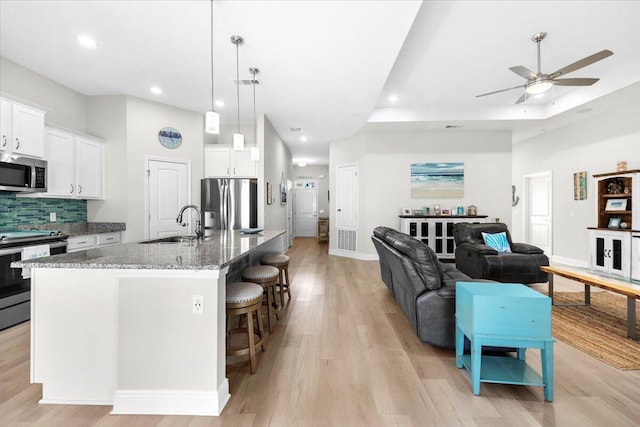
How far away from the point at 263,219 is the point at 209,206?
1.02 m

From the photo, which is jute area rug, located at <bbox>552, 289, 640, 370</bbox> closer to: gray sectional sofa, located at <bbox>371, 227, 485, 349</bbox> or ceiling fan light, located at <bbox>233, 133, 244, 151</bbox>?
gray sectional sofa, located at <bbox>371, 227, 485, 349</bbox>

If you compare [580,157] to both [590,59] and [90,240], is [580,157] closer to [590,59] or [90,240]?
[590,59]

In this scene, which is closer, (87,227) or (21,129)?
(21,129)

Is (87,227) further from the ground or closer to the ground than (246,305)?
further from the ground

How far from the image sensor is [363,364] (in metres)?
2.13

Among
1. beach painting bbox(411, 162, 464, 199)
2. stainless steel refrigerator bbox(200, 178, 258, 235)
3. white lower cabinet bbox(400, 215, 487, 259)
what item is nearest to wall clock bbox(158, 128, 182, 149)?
stainless steel refrigerator bbox(200, 178, 258, 235)

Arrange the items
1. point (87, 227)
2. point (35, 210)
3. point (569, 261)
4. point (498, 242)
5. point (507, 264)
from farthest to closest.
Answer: point (569, 261)
point (498, 242)
point (87, 227)
point (507, 264)
point (35, 210)

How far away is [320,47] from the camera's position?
119 inches

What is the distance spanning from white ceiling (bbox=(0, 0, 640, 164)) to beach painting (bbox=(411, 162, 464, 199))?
1.65 metres

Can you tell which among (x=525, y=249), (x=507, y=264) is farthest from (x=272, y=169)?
(x=525, y=249)

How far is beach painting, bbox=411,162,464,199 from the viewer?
6.35 m

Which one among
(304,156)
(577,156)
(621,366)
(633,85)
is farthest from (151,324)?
(304,156)

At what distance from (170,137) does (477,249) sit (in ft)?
17.5

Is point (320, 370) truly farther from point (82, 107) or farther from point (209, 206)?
point (82, 107)
